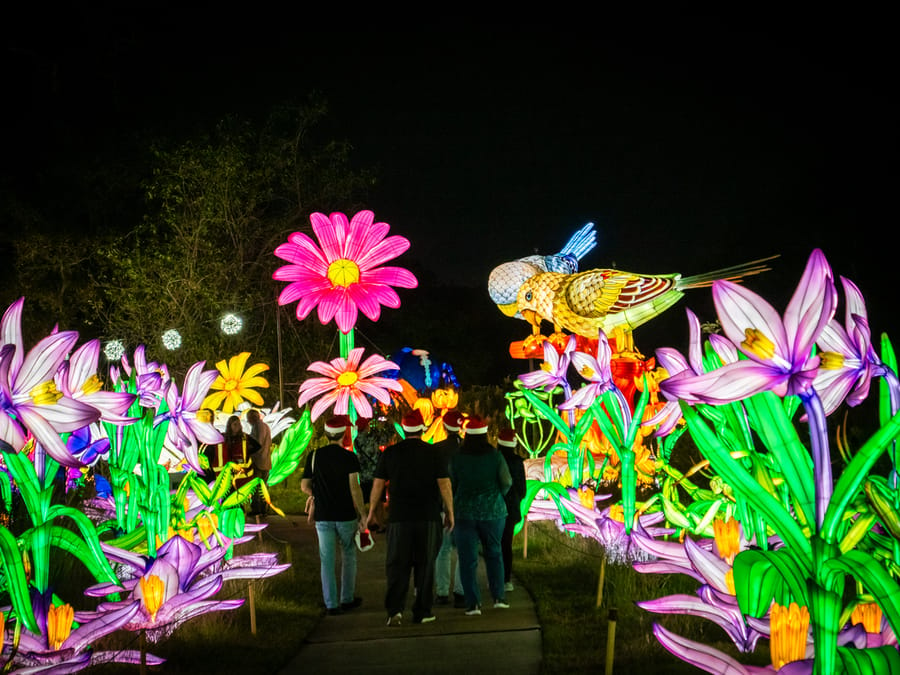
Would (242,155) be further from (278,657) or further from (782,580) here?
(782,580)

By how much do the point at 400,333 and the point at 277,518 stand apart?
80.6ft

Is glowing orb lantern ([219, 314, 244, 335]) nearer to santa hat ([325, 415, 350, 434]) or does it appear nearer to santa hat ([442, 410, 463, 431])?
santa hat ([325, 415, 350, 434])

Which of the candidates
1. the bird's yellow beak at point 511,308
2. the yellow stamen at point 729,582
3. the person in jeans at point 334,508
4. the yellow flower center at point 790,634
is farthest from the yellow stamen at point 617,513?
the bird's yellow beak at point 511,308

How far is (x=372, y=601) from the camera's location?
7059 millimetres

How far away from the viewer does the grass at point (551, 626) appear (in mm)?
5352

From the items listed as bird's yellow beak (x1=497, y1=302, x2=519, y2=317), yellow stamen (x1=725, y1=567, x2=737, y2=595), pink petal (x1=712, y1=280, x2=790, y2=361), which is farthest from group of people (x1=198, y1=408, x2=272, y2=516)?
pink petal (x1=712, y1=280, x2=790, y2=361)

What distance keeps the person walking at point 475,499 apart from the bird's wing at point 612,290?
14.8ft

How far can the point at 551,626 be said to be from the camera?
6.11 metres

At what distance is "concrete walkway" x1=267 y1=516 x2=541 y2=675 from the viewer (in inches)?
211

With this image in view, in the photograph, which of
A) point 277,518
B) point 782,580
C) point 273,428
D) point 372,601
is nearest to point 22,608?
point 372,601

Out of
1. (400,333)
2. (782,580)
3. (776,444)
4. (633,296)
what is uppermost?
(400,333)

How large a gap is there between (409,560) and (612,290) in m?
5.27

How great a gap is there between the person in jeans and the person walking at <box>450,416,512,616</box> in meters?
0.70

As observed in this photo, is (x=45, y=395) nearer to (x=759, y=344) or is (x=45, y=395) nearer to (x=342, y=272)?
(x=759, y=344)
